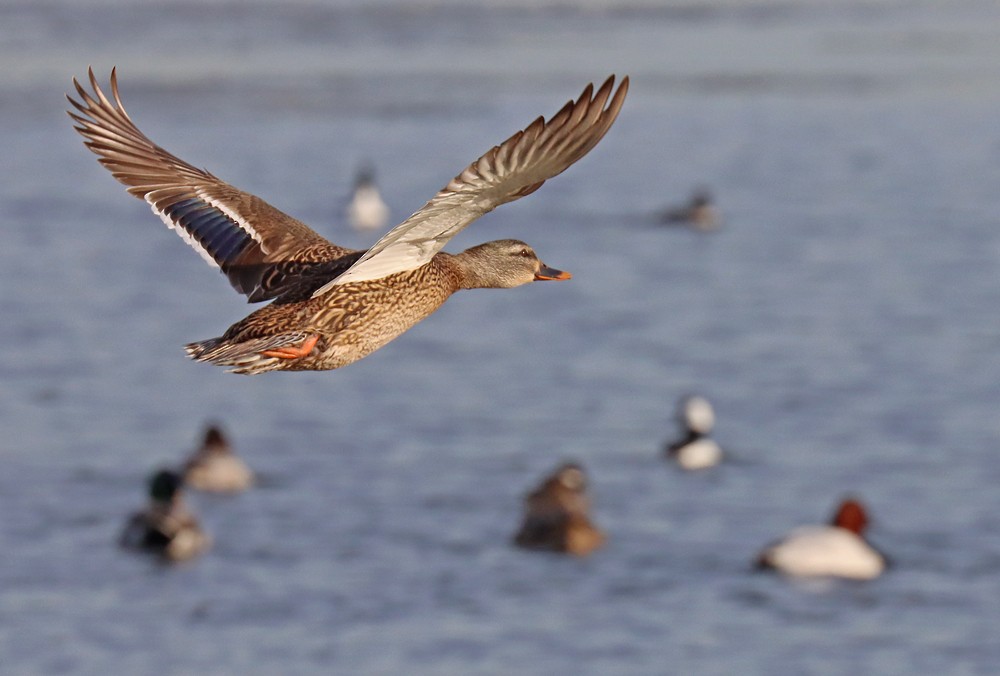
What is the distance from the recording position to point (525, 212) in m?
38.1

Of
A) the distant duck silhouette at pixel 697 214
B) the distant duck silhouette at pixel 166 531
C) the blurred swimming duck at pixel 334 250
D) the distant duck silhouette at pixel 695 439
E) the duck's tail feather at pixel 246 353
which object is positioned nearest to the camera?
the blurred swimming duck at pixel 334 250

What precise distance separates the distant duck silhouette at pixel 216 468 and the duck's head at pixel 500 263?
55.7ft

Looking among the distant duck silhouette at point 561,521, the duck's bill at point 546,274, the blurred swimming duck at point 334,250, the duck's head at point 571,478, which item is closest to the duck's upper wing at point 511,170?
the blurred swimming duck at point 334,250

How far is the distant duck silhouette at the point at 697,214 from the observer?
121 feet

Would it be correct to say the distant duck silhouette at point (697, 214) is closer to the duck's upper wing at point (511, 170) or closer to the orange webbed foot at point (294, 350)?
the orange webbed foot at point (294, 350)

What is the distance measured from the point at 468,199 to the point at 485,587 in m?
16.1

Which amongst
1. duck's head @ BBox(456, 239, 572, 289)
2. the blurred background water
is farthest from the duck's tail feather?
the blurred background water

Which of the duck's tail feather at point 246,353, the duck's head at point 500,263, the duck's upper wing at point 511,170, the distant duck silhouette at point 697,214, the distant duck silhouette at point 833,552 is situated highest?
the distant duck silhouette at point 697,214

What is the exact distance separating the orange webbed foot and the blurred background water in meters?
13.1

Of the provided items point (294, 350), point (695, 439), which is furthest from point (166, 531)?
point (294, 350)

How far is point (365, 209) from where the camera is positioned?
119 ft

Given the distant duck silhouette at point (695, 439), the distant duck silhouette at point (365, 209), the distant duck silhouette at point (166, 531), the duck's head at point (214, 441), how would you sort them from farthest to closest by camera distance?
the distant duck silhouette at point (365, 209) < the distant duck silhouette at point (695, 439) < the duck's head at point (214, 441) < the distant duck silhouette at point (166, 531)

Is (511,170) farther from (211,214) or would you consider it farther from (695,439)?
(695,439)

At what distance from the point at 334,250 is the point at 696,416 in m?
17.3
